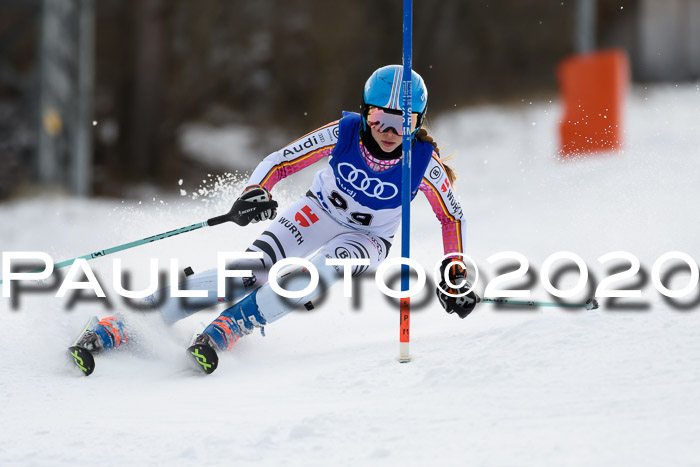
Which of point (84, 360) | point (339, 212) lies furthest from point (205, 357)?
point (339, 212)

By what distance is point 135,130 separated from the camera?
17359mm

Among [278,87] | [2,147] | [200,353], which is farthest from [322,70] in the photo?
[200,353]

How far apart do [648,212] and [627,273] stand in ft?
7.43

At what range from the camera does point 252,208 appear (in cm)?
371

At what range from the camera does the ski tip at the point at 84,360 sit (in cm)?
332

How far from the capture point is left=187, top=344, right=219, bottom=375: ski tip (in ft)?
10.8

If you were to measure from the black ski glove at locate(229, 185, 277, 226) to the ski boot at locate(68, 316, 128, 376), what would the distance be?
698mm

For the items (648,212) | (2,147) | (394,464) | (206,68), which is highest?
(206,68)

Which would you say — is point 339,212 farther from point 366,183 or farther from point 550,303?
point 550,303

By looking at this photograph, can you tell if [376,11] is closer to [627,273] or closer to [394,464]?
[627,273]

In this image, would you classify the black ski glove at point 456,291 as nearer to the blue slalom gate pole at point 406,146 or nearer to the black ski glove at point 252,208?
the blue slalom gate pole at point 406,146

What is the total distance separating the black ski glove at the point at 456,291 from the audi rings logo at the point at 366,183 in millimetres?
441
